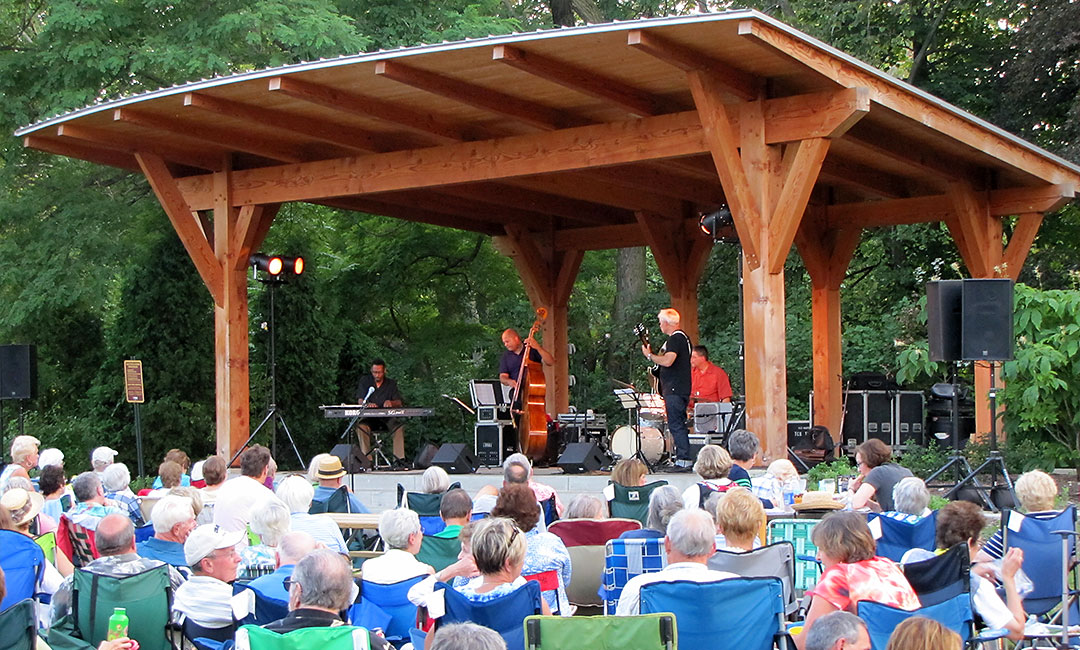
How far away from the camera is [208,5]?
1407 centimetres

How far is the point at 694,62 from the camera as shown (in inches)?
356

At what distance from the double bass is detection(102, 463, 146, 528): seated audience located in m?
5.86

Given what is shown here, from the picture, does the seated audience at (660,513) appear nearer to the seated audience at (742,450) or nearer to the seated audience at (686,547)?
the seated audience at (686,547)

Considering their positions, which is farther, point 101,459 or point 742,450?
point 101,459

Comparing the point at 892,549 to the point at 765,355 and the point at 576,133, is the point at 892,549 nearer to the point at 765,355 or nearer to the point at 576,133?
the point at 765,355

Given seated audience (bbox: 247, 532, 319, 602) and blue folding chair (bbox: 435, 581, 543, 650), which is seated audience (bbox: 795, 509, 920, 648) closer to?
blue folding chair (bbox: 435, 581, 543, 650)

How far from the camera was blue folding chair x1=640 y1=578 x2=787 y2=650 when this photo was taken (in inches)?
158

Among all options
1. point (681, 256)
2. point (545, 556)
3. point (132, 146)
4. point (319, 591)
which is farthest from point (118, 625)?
point (681, 256)

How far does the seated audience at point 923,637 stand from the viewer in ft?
8.73

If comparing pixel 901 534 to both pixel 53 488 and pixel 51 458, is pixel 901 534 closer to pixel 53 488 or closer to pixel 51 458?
pixel 53 488

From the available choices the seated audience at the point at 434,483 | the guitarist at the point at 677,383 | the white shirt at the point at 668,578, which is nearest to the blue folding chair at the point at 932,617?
the white shirt at the point at 668,578

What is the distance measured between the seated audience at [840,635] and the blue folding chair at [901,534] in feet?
8.20

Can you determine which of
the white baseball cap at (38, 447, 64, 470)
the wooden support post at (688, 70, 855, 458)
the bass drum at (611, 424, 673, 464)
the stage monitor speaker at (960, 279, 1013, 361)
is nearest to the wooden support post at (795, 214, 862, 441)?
the bass drum at (611, 424, 673, 464)

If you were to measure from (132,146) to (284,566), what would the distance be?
328 inches
